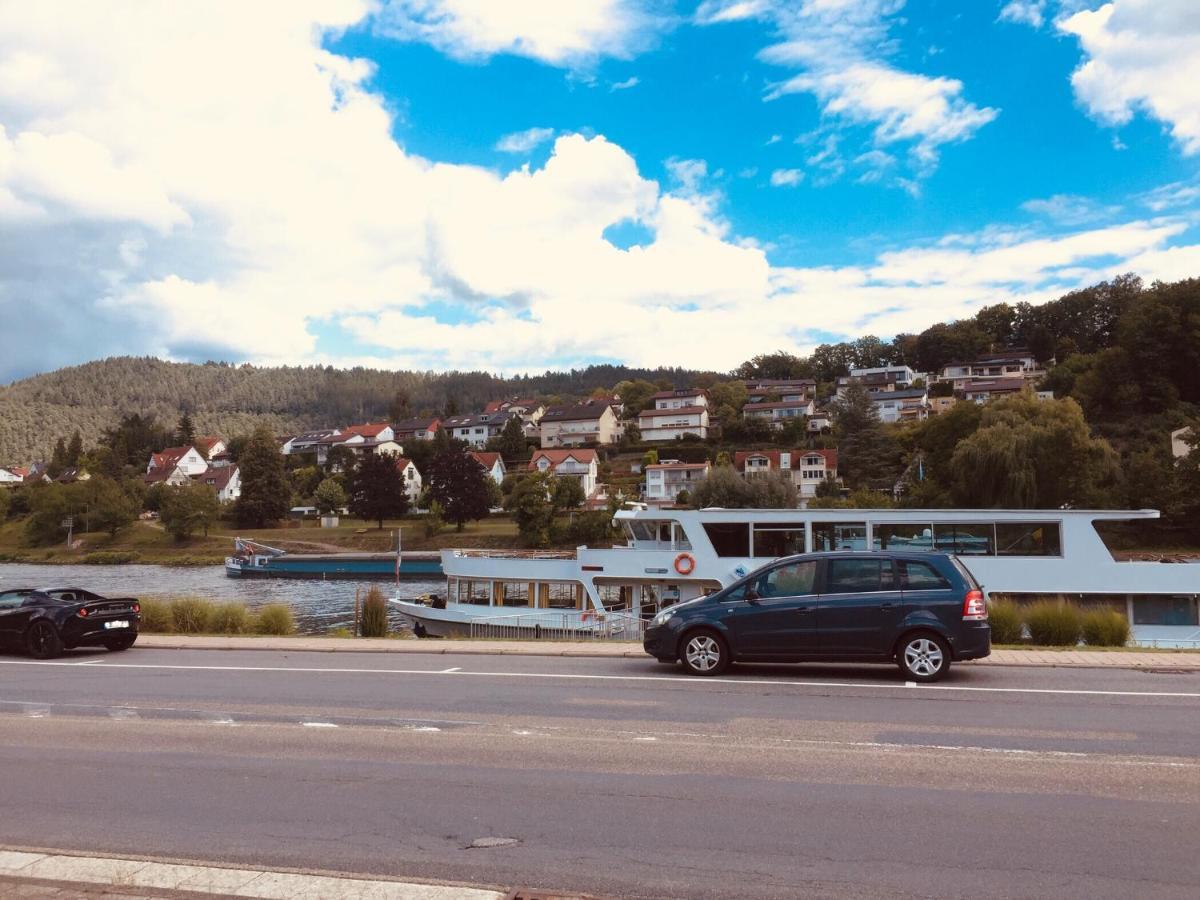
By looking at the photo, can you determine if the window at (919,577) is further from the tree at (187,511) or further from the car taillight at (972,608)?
the tree at (187,511)

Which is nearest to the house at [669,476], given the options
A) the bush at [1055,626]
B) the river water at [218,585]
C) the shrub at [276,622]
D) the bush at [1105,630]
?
the river water at [218,585]

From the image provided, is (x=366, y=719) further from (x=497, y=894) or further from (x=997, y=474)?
(x=997, y=474)

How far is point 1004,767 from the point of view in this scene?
27.0 ft

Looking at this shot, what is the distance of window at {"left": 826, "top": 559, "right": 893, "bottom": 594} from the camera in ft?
41.3

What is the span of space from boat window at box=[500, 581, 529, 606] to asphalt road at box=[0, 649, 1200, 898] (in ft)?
53.4

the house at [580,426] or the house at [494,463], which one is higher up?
the house at [580,426]

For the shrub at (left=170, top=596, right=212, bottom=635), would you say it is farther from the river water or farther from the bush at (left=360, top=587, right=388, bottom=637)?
the river water

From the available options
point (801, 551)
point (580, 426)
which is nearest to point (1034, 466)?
point (801, 551)

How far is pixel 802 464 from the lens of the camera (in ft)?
330

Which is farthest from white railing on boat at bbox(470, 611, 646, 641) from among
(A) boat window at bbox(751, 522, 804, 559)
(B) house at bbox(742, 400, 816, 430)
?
(B) house at bbox(742, 400, 816, 430)

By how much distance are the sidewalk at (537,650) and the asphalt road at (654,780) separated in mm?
1030

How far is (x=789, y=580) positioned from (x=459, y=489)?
3256 inches

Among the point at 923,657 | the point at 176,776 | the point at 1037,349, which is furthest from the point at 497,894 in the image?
the point at 1037,349

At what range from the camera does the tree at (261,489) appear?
105 m
